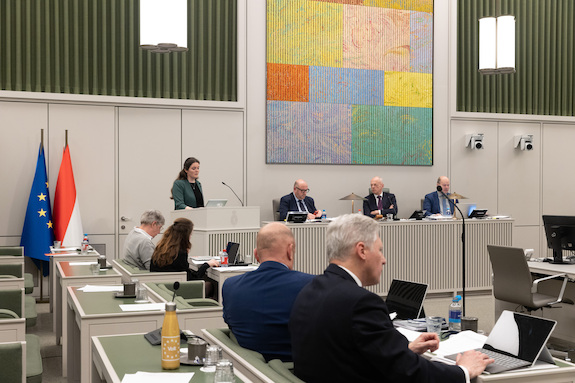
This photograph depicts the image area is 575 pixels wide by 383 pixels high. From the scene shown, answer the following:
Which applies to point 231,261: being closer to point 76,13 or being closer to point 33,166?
point 33,166

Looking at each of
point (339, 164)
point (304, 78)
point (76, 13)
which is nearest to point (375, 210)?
point (339, 164)

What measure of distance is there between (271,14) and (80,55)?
3158mm

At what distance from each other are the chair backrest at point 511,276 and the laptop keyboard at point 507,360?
10.8 ft

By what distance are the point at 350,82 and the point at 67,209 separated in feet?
17.0

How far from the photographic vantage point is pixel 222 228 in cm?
788

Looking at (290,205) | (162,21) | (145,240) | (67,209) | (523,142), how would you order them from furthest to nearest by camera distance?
(523,142) < (290,205) < (67,209) < (162,21) < (145,240)

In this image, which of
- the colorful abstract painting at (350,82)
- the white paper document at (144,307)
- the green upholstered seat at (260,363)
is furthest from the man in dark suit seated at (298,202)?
the green upholstered seat at (260,363)

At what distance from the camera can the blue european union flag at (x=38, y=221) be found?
9172 mm

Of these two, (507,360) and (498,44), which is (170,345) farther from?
(498,44)

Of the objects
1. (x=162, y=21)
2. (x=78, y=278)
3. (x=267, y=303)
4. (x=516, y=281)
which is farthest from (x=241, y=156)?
(x=267, y=303)

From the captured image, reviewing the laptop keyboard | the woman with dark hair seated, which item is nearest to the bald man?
the laptop keyboard

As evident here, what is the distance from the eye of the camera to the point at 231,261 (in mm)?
6926

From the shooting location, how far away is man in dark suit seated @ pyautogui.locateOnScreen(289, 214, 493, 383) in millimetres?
2379

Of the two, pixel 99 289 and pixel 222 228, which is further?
pixel 222 228
